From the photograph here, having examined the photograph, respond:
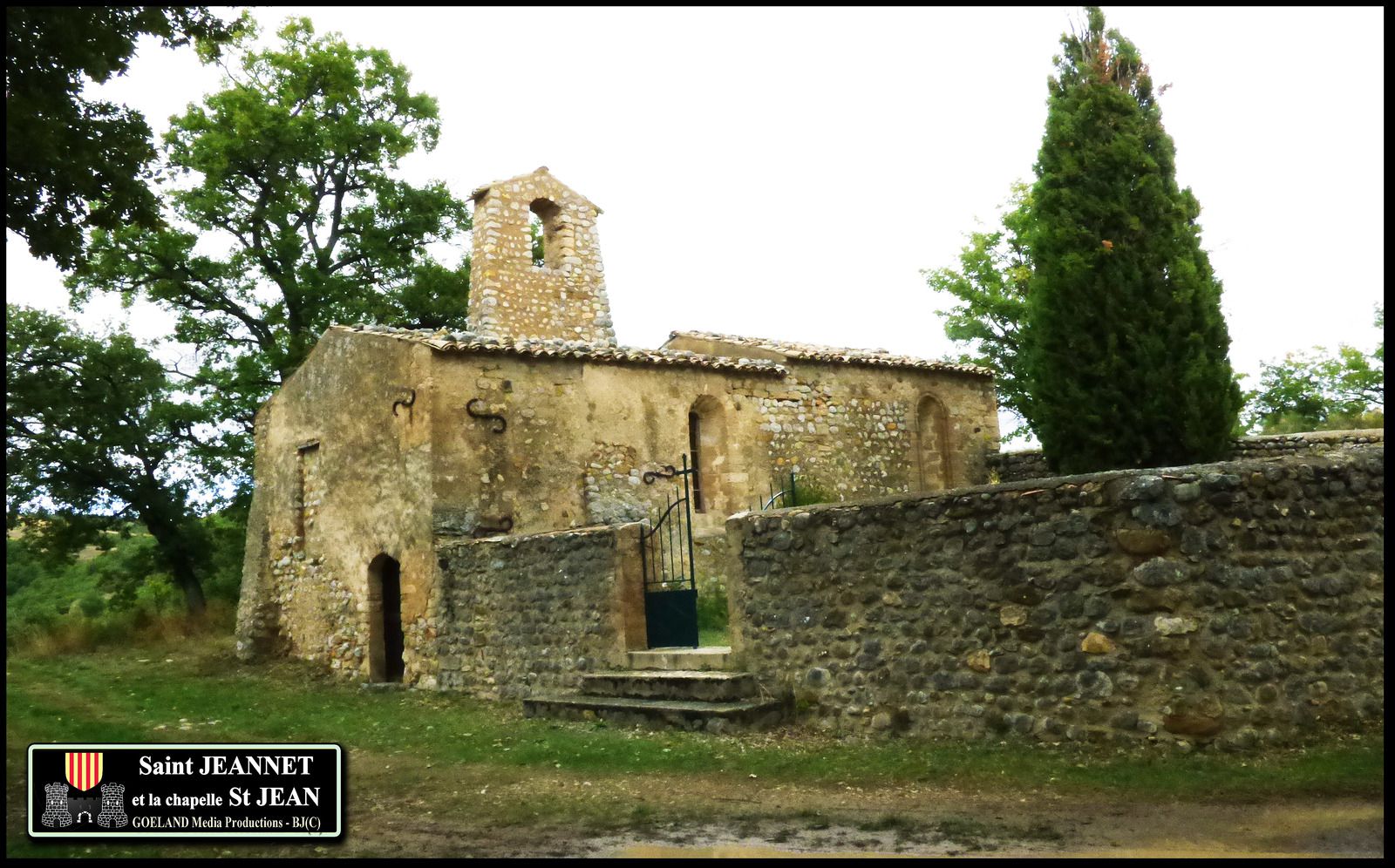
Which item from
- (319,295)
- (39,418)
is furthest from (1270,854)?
(39,418)

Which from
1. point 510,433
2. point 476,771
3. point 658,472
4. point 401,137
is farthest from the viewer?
point 401,137

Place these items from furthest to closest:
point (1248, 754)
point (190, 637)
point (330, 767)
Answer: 1. point (190, 637)
2. point (1248, 754)
3. point (330, 767)

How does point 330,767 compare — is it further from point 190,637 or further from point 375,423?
point 190,637

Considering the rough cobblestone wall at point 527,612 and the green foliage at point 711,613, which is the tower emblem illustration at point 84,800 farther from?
the green foliage at point 711,613

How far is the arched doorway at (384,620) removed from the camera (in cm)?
1413

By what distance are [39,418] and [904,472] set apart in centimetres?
1780

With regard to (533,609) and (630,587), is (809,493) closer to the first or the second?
(533,609)

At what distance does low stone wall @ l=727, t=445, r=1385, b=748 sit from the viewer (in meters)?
6.95

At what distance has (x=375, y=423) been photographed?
14289 mm

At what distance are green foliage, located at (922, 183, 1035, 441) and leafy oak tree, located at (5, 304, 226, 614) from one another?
59.9 feet

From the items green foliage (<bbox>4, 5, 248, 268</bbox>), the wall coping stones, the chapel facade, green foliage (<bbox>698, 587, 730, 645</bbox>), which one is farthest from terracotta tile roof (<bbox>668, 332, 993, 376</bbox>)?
green foliage (<bbox>4, 5, 248, 268</bbox>)

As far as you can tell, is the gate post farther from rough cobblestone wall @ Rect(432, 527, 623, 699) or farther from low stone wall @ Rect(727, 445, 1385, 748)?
low stone wall @ Rect(727, 445, 1385, 748)

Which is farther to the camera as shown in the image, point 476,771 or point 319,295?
point 319,295

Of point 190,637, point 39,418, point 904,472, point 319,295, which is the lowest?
point 190,637
